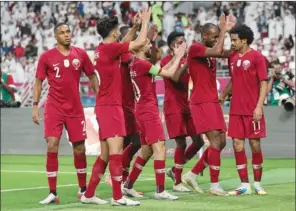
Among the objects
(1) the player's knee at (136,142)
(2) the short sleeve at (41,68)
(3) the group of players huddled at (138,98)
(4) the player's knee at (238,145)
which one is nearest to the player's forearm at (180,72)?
(3) the group of players huddled at (138,98)

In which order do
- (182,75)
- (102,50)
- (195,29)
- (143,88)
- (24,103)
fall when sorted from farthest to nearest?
(195,29) < (24,103) < (182,75) < (143,88) < (102,50)

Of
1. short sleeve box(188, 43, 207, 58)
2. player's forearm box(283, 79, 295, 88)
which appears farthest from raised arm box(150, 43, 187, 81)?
player's forearm box(283, 79, 295, 88)

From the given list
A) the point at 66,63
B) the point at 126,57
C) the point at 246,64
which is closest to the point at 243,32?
the point at 246,64

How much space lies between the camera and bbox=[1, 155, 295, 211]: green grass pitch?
437 inches

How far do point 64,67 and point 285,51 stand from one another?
16238 mm

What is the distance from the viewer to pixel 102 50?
36.8ft

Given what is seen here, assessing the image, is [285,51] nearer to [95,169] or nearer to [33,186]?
[33,186]

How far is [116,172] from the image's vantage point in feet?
36.5

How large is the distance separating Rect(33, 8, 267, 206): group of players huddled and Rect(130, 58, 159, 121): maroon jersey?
0.01 m

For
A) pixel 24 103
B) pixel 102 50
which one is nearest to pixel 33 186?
pixel 102 50

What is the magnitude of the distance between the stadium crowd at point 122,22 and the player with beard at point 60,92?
12.9 meters

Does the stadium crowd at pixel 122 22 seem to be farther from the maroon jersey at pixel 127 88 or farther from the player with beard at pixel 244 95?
the maroon jersey at pixel 127 88

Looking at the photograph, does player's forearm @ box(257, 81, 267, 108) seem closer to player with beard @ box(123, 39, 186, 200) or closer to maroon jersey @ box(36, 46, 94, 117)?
player with beard @ box(123, 39, 186, 200)

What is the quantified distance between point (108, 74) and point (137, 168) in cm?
202
